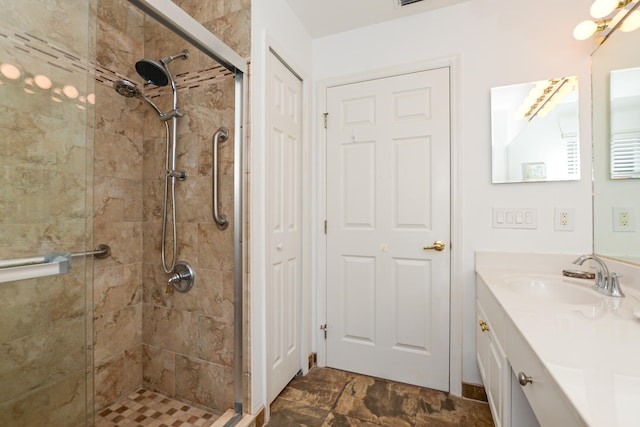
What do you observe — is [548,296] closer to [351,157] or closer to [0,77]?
[351,157]

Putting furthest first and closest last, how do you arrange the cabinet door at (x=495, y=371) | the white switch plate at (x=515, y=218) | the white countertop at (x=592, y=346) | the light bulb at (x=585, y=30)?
the white switch plate at (x=515, y=218) → the light bulb at (x=585, y=30) → the cabinet door at (x=495, y=371) → the white countertop at (x=592, y=346)

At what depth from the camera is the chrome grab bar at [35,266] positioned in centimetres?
92

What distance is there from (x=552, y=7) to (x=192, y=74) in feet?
6.94

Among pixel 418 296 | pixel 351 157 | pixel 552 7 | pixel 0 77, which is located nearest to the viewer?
pixel 0 77

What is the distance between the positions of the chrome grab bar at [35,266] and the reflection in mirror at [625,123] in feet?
7.54

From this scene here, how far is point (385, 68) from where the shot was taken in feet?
6.56

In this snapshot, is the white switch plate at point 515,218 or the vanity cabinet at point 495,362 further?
the white switch plate at point 515,218

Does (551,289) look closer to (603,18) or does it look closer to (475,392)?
(475,392)

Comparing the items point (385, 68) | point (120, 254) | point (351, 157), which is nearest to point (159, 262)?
point (120, 254)

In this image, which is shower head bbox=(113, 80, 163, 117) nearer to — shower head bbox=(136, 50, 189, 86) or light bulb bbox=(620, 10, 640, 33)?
shower head bbox=(136, 50, 189, 86)

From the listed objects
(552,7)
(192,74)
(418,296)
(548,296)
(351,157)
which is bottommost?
(418,296)

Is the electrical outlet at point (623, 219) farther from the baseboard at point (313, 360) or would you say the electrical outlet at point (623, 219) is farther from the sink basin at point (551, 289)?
the baseboard at point (313, 360)

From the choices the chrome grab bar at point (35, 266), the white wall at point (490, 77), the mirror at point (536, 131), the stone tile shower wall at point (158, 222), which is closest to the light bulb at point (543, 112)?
the mirror at point (536, 131)

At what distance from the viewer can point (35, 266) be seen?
97 centimetres
